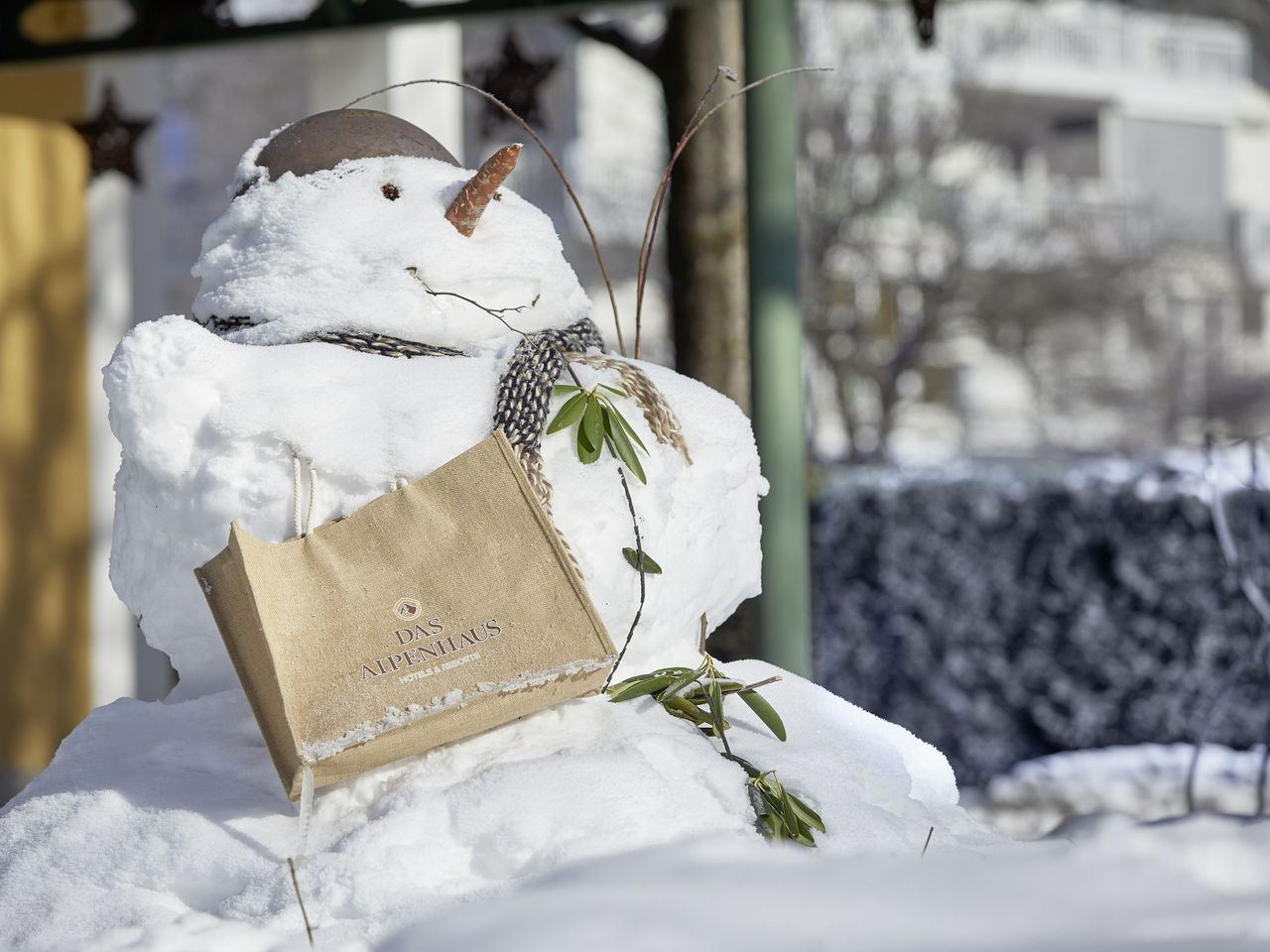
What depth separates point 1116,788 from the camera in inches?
169

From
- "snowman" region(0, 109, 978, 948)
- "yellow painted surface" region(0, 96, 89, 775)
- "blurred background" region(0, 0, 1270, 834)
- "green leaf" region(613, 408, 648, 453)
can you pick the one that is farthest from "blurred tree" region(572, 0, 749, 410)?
"green leaf" region(613, 408, 648, 453)

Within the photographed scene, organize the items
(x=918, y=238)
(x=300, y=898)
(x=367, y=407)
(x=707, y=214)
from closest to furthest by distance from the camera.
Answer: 1. (x=300, y=898)
2. (x=367, y=407)
3. (x=707, y=214)
4. (x=918, y=238)

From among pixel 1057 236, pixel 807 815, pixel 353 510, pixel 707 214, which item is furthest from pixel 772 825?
pixel 1057 236

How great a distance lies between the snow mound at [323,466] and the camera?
144 centimetres

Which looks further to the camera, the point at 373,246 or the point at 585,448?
the point at 373,246

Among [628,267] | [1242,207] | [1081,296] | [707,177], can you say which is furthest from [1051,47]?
[707,177]

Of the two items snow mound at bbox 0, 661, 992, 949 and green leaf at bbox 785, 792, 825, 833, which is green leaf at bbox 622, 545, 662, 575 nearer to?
snow mound at bbox 0, 661, 992, 949

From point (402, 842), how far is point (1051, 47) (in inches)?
758

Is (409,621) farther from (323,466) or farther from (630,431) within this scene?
(630,431)

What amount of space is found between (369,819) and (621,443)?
0.46m

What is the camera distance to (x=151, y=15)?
11.3ft

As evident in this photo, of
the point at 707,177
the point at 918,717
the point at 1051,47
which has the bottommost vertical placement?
the point at 918,717

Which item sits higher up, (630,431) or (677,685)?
(630,431)

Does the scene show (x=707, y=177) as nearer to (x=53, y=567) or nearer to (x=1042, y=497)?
(x=1042, y=497)
